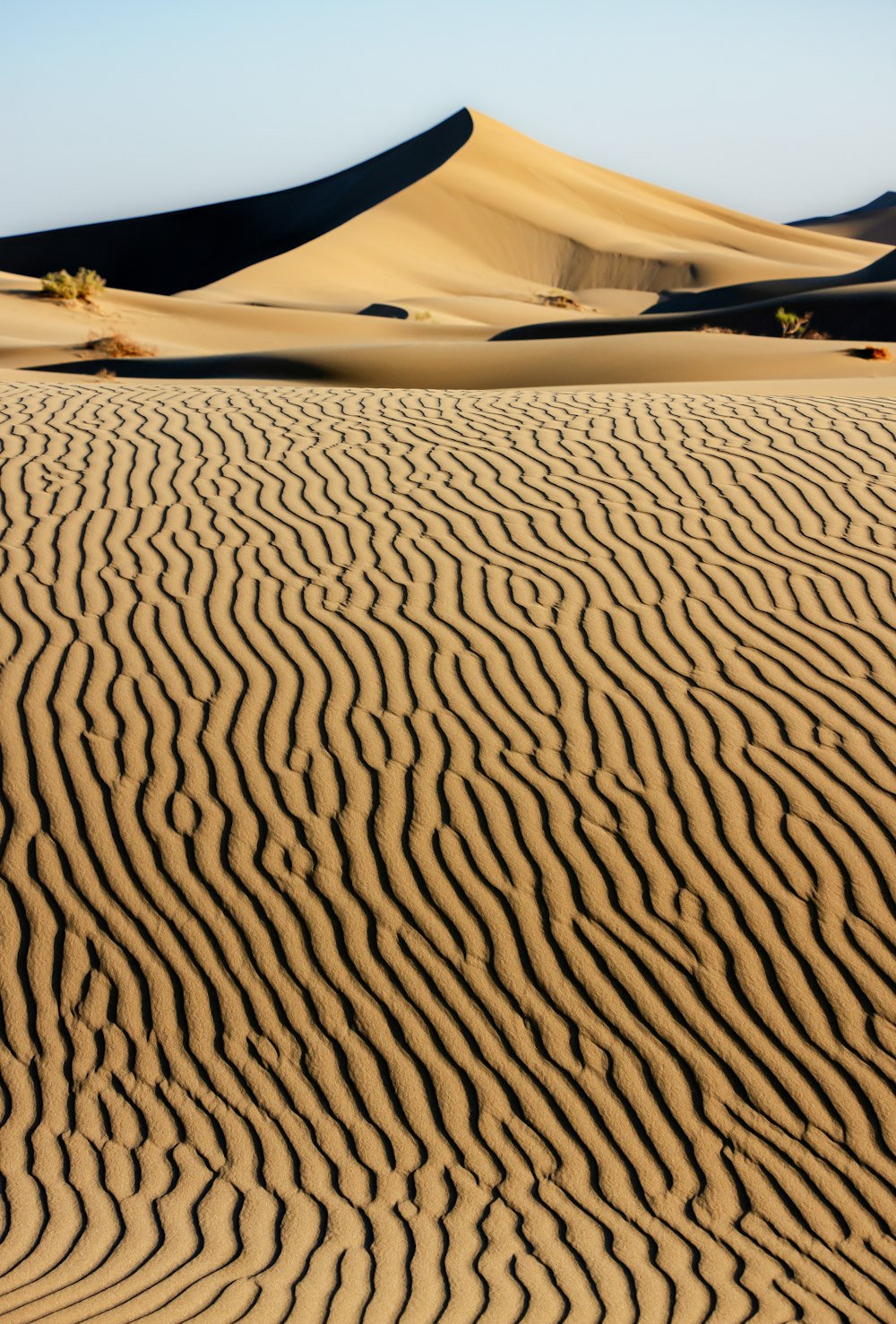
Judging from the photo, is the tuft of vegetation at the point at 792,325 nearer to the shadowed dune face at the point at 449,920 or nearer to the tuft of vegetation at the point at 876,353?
the tuft of vegetation at the point at 876,353

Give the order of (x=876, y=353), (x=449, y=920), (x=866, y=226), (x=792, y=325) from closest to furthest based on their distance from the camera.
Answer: (x=449, y=920), (x=876, y=353), (x=792, y=325), (x=866, y=226)

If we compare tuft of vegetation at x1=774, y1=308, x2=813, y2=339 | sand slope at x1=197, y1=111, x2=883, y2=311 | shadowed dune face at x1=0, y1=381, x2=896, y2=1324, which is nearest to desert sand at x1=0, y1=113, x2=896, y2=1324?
shadowed dune face at x1=0, y1=381, x2=896, y2=1324

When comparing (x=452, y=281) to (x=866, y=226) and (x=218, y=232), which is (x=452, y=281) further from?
(x=866, y=226)

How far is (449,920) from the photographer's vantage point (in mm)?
5059

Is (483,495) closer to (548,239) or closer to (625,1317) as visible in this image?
(625,1317)

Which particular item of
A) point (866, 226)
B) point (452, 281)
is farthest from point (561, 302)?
point (866, 226)

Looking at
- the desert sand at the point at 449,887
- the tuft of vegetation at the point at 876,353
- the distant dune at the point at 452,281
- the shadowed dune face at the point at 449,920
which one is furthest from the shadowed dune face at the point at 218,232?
the shadowed dune face at the point at 449,920

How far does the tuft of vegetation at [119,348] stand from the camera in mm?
21891

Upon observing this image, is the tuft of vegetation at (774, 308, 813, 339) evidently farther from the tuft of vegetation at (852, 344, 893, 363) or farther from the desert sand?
the desert sand

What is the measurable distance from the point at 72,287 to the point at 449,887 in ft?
Result: 95.9

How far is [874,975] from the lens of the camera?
4801 mm

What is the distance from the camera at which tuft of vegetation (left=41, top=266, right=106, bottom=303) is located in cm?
3114

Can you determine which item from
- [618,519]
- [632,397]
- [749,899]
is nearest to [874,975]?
[749,899]

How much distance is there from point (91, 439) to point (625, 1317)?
24.2 ft
